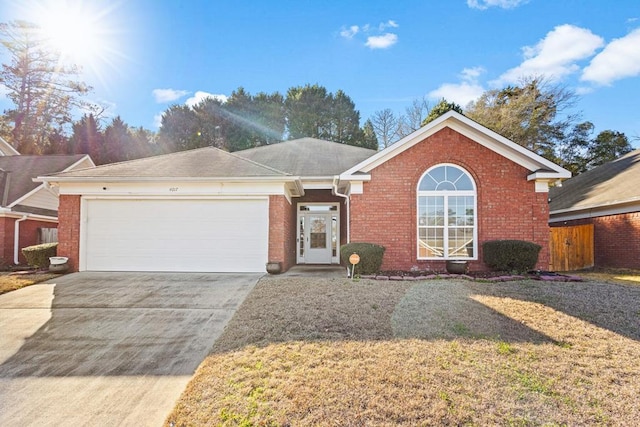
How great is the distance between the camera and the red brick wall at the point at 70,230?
10.5m

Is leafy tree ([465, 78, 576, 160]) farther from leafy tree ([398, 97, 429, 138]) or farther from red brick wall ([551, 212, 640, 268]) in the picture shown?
red brick wall ([551, 212, 640, 268])

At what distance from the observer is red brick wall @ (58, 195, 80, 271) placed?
10.5 m

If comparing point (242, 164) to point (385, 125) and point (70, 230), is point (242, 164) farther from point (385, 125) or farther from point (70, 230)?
point (385, 125)

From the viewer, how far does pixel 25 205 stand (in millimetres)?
13656

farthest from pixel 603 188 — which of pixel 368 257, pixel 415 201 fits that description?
pixel 368 257

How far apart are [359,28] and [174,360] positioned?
1306 cm

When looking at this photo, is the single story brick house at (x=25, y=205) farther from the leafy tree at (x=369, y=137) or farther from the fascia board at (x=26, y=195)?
the leafy tree at (x=369, y=137)

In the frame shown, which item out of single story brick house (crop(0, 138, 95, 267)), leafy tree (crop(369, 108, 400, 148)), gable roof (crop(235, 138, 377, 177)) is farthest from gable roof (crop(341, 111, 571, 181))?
leafy tree (crop(369, 108, 400, 148))

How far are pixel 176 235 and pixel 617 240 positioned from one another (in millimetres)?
15691

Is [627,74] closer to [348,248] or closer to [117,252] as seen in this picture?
[348,248]

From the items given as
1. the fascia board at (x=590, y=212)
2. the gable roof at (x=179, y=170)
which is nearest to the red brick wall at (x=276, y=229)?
the gable roof at (x=179, y=170)

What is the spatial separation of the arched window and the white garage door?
4906mm

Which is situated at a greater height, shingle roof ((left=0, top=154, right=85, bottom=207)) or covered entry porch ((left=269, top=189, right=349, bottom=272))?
shingle roof ((left=0, top=154, right=85, bottom=207))

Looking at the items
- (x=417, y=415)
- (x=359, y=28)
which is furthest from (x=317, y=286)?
(x=359, y=28)
